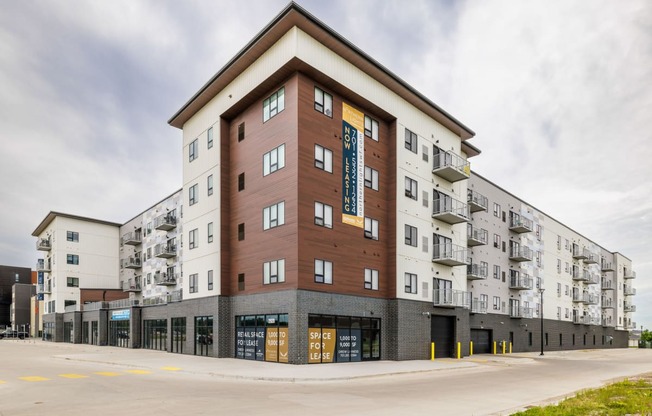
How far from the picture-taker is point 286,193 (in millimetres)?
25641

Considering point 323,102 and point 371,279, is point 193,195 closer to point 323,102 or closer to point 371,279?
point 323,102

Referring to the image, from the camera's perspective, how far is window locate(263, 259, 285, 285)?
25.3m

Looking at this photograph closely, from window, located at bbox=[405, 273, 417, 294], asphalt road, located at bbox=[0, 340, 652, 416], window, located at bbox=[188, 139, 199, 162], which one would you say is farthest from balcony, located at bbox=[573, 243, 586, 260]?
window, located at bbox=[188, 139, 199, 162]

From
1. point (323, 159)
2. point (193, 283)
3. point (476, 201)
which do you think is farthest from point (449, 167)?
point (193, 283)

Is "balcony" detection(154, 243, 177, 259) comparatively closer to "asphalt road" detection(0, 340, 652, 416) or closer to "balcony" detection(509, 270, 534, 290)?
"asphalt road" detection(0, 340, 652, 416)

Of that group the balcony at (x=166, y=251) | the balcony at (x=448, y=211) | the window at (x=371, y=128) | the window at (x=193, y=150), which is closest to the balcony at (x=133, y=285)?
the balcony at (x=166, y=251)

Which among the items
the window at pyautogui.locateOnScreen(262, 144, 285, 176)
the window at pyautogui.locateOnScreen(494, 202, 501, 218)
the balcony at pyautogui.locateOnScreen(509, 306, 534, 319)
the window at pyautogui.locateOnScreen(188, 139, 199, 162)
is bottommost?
the balcony at pyautogui.locateOnScreen(509, 306, 534, 319)

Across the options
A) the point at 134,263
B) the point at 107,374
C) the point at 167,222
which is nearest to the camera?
the point at 107,374

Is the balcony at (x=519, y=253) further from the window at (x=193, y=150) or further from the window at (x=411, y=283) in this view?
the window at (x=193, y=150)

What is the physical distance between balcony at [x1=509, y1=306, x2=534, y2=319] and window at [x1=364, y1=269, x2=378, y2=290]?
24484mm

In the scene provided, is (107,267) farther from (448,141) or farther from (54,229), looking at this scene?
(448,141)

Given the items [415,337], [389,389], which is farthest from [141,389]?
[415,337]

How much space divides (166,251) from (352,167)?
27.2 m

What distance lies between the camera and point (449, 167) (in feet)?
110
